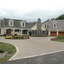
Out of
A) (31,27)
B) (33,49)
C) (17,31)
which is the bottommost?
(33,49)

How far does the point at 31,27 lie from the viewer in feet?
202

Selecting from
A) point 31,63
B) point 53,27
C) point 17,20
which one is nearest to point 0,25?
point 17,20

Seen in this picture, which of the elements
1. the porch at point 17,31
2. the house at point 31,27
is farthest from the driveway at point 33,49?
the porch at point 17,31

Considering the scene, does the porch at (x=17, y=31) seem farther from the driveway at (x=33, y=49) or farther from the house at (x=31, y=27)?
the driveway at (x=33, y=49)

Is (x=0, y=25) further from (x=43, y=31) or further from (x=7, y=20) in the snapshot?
(x=43, y=31)

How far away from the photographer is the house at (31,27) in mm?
58037

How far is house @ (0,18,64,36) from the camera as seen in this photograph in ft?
190

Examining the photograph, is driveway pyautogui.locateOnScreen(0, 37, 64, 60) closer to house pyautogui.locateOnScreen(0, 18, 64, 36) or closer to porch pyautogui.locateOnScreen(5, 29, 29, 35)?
house pyautogui.locateOnScreen(0, 18, 64, 36)

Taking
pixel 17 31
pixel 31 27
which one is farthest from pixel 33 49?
pixel 31 27

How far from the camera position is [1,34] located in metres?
57.4

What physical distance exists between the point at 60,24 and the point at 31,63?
52.8 meters

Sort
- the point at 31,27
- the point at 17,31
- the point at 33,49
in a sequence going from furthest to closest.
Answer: the point at 31,27 < the point at 17,31 < the point at 33,49

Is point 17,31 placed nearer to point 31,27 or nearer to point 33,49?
point 31,27

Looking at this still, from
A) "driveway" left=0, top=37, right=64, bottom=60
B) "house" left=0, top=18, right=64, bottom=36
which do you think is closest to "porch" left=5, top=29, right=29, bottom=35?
"house" left=0, top=18, right=64, bottom=36
